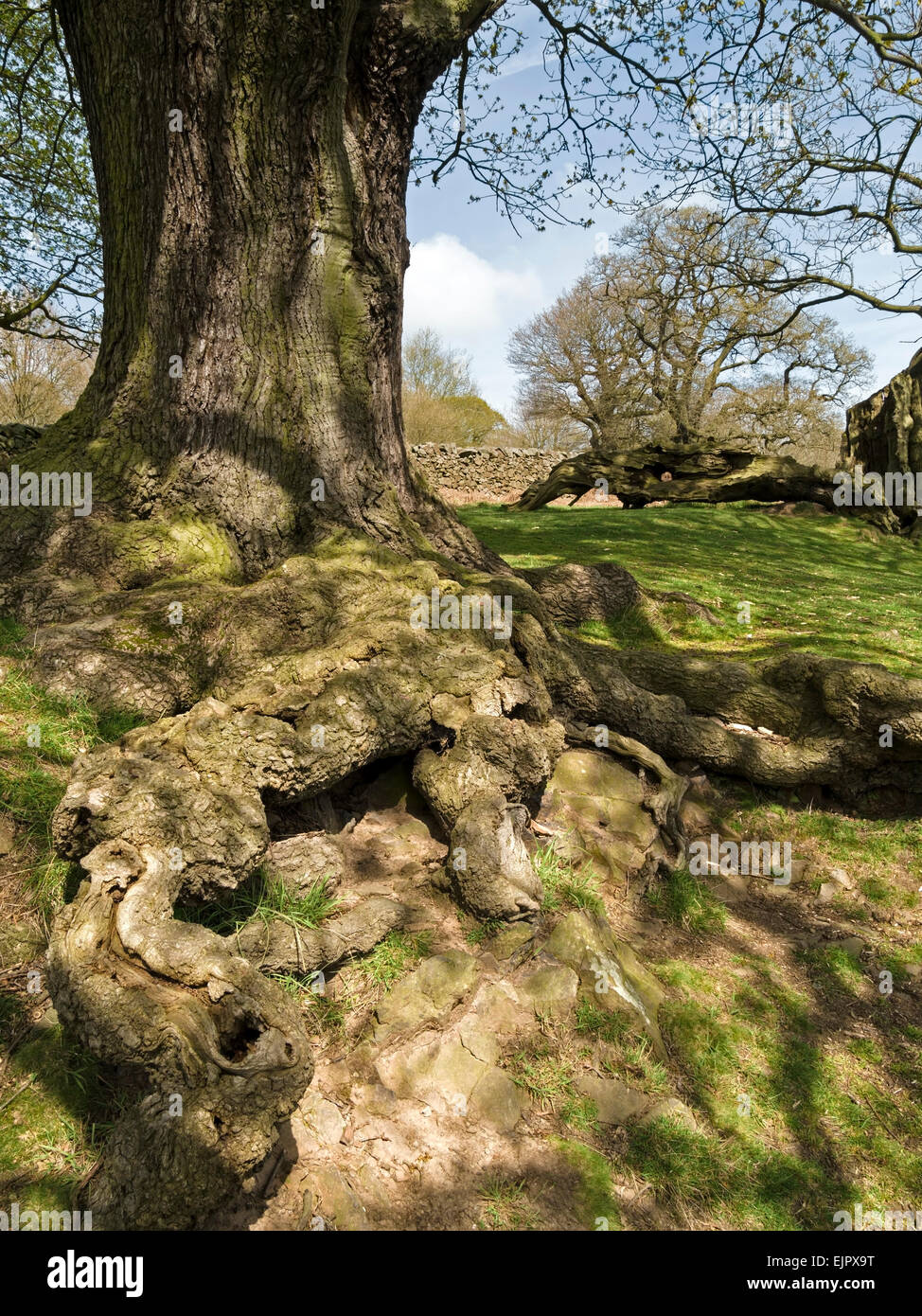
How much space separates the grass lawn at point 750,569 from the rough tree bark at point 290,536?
1973 mm

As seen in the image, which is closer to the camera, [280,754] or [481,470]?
[280,754]

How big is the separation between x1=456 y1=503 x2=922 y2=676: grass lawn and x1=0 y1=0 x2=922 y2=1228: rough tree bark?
1.97 m

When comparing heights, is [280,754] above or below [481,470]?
below

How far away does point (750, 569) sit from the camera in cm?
1160

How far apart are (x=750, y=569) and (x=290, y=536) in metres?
8.36

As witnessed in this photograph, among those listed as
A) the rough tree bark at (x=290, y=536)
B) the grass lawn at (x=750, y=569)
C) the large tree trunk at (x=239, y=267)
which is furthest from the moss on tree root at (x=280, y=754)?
the grass lawn at (x=750, y=569)

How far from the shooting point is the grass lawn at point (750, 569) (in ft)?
24.9

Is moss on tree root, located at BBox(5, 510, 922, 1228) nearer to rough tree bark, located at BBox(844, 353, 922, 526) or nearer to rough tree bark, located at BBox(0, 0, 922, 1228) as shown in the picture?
rough tree bark, located at BBox(0, 0, 922, 1228)

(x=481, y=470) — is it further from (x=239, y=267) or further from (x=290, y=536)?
(x=290, y=536)

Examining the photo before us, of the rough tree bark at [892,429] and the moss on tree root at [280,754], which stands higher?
the rough tree bark at [892,429]

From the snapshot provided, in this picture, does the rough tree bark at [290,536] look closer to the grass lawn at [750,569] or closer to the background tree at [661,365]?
the grass lawn at [750,569]

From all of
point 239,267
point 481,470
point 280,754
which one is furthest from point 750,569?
point 481,470

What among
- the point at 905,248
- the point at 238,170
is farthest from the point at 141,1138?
the point at 905,248
